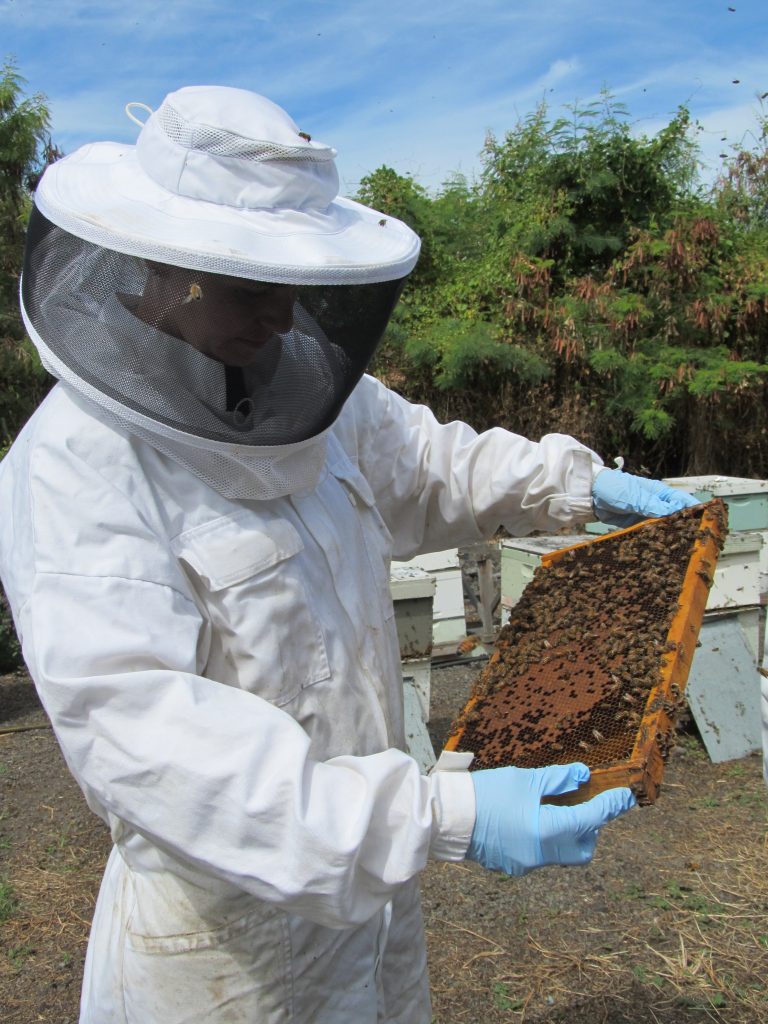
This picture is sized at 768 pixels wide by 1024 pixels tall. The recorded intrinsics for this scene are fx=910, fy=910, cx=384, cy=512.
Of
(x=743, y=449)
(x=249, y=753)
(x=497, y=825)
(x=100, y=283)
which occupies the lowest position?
(x=743, y=449)

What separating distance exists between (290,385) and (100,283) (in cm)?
41

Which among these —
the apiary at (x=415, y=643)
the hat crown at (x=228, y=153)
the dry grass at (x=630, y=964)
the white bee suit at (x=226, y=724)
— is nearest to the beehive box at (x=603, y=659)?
the white bee suit at (x=226, y=724)

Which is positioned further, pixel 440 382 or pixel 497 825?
pixel 440 382

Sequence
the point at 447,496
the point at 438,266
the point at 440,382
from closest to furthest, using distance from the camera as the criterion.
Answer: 1. the point at 447,496
2. the point at 440,382
3. the point at 438,266

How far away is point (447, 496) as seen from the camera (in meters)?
2.62

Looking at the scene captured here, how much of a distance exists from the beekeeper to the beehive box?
0.98 feet

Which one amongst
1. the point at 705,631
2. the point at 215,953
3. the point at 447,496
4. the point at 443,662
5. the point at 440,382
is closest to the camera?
the point at 215,953

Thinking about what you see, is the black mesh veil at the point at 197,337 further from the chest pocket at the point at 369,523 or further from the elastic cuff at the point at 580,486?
the elastic cuff at the point at 580,486

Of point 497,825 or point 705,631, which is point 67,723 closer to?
point 497,825

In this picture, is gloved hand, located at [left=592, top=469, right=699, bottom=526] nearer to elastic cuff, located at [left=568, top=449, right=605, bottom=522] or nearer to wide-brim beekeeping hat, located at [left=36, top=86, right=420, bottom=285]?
elastic cuff, located at [left=568, top=449, right=605, bottom=522]

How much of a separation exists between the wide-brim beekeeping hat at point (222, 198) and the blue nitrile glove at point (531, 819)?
0.99 meters

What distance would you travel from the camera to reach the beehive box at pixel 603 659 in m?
2.15

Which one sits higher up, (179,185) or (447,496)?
(179,185)

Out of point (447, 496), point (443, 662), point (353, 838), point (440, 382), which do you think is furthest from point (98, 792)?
point (440, 382)
